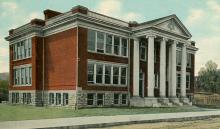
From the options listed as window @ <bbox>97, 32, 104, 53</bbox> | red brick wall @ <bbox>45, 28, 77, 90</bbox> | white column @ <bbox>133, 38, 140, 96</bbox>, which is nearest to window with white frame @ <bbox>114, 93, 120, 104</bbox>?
white column @ <bbox>133, 38, 140, 96</bbox>

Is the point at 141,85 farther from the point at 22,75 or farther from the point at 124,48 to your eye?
the point at 22,75

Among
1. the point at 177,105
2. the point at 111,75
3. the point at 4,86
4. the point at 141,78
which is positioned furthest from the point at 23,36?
the point at 4,86

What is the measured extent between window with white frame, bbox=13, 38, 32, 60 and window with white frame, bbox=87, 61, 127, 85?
8237 millimetres

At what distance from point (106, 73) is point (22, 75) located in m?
10.7

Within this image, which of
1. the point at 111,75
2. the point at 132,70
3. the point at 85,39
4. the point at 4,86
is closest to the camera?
the point at 85,39

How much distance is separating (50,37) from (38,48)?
1932mm

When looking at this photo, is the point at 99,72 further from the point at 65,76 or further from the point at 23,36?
the point at 23,36

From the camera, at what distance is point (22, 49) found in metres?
37.3

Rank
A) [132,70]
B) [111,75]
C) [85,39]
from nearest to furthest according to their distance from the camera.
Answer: [85,39], [111,75], [132,70]

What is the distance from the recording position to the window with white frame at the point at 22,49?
35.8 m

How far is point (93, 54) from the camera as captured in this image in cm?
3147

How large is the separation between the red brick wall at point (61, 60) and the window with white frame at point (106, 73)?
1796 millimetres

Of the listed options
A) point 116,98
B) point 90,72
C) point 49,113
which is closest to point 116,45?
point 90,72

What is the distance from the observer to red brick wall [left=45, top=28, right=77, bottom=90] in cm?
3039
